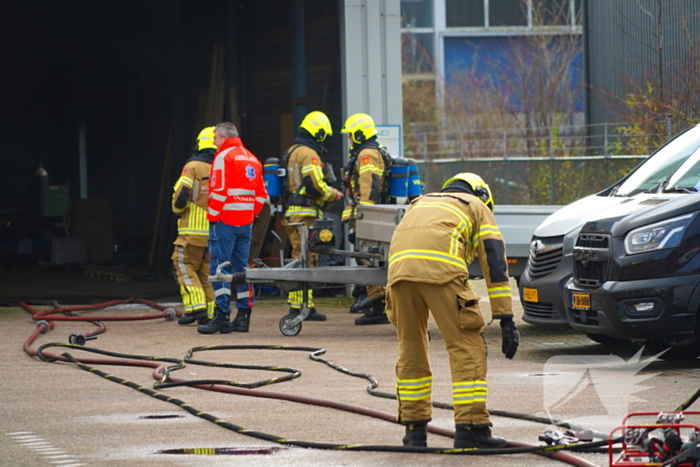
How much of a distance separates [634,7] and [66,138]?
12.8 metres

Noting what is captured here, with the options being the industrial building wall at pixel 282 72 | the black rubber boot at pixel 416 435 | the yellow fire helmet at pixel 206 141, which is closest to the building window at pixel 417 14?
the industrial building wall at pixel 282 72

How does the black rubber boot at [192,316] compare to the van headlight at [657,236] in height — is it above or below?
below

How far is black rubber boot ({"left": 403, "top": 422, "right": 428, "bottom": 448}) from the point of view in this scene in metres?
6.20

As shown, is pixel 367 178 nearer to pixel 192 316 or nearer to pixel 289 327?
pixel 289 327

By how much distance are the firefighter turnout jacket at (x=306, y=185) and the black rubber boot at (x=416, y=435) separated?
6.56m

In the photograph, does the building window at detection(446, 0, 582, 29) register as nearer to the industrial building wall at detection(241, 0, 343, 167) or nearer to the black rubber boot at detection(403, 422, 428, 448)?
the industrial building wall at detection(241, 0, 343, 167)

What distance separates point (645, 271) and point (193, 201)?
546cm

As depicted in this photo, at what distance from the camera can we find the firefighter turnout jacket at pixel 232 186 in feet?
37.7

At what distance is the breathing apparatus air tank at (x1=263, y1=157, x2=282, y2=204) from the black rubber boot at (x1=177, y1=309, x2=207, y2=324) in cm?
156

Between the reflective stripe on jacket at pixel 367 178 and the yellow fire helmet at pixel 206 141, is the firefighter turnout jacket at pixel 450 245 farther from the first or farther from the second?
the yellow fire helmet at pixel 206 141

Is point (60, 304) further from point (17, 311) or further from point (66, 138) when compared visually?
point (66, 138)

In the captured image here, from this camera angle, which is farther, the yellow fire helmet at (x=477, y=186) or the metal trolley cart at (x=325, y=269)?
the metal trolley cart at (x=325, y=269)

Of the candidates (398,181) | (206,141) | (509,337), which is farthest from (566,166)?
(509,337)

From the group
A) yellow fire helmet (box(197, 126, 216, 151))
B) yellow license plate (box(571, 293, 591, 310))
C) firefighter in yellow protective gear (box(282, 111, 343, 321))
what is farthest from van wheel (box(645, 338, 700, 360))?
yellow fire helmet (box(197, 126, 216, 151))
